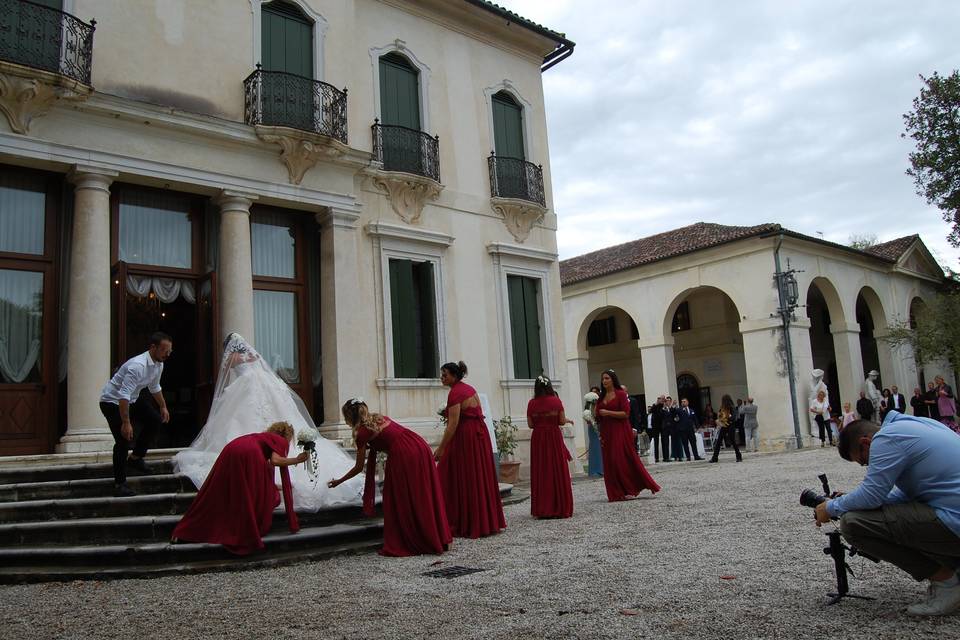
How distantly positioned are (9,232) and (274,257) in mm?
3894

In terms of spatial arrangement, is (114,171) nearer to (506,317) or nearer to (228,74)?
(228,74)

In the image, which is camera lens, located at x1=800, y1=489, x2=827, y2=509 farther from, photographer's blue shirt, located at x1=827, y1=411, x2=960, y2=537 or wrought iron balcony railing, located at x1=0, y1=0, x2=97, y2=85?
wrought iron balcony railing, located at x1=0, y1=0, x2=97, y2=85

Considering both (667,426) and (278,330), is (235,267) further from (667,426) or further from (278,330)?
(667,426)

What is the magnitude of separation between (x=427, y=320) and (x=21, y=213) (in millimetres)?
6694

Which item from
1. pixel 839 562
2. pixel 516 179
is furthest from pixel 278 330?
pixel 839 562

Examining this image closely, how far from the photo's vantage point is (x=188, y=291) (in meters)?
12.1

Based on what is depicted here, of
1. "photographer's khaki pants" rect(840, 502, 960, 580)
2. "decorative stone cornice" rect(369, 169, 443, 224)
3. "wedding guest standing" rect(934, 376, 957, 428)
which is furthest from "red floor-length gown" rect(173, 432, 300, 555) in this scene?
"wedding guest standing" rect(934, 376, 957, 428)

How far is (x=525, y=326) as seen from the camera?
16047 mm

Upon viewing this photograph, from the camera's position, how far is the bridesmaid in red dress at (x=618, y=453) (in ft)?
33.9

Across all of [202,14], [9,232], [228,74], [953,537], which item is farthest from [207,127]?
[953,537]

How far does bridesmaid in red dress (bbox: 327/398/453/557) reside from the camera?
6.95 meters

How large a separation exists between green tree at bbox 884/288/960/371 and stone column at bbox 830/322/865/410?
2063 millimetres

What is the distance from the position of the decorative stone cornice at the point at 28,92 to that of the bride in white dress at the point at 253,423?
4.10 meters

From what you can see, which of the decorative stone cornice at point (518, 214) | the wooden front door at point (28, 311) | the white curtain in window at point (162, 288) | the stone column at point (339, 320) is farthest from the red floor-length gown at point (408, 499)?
the decorative stone cornice at point (518, 214)
